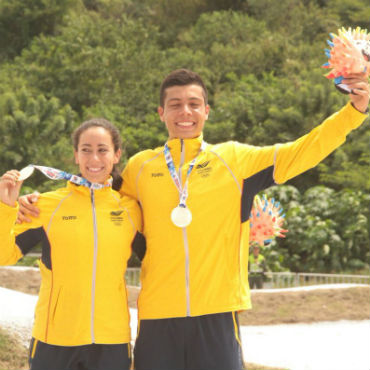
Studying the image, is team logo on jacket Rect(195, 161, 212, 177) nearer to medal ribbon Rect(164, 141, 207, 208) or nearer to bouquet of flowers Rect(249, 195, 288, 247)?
medal ribbon Rect(164, 141, 207, 208)

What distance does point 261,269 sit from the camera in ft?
38.9

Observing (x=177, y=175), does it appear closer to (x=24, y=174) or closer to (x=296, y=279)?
(x=24, y=174)

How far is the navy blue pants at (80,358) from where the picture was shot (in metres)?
3.55

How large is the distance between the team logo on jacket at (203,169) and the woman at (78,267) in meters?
0.47

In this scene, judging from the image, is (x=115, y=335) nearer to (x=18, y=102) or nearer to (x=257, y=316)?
(x=257, y=316)

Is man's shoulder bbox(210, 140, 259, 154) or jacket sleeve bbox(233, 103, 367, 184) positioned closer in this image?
jacket sleeve bbox(233, 103, 367, 184)

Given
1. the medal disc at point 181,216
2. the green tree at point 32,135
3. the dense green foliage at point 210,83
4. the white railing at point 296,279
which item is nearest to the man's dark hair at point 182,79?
the medal disc at point 181,216

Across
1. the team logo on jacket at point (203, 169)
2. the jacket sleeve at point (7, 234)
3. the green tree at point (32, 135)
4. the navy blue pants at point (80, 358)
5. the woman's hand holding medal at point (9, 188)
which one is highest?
the green tree at point (32, 135)

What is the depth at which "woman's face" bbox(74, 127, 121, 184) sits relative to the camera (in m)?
3.88

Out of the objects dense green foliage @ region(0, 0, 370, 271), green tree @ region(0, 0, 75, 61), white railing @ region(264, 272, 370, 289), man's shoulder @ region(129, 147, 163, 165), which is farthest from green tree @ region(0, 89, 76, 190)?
man's shoulder @ region(129, 147, 163, 165)

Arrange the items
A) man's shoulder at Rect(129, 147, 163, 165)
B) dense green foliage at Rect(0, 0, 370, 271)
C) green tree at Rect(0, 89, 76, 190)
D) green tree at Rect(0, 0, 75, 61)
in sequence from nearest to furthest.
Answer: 1. man's shoulder at Rect(129, 147, 163, 165)
2. dense green foliage at Rect(0, 0, 370, 271)
3. green tree at Rect(0, 89, 76, 190)
4. green tree at Rect(0, 0, 75, 61)

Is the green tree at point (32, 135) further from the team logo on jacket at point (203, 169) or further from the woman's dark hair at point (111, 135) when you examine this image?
the team logo on jacket at point (203, 169)

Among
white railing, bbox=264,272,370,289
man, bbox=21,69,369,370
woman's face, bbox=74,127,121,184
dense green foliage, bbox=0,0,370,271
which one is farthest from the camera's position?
dense green foliage, bbox=0,0,370,271

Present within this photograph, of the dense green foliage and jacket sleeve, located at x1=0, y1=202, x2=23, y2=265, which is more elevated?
the dense green foliage
